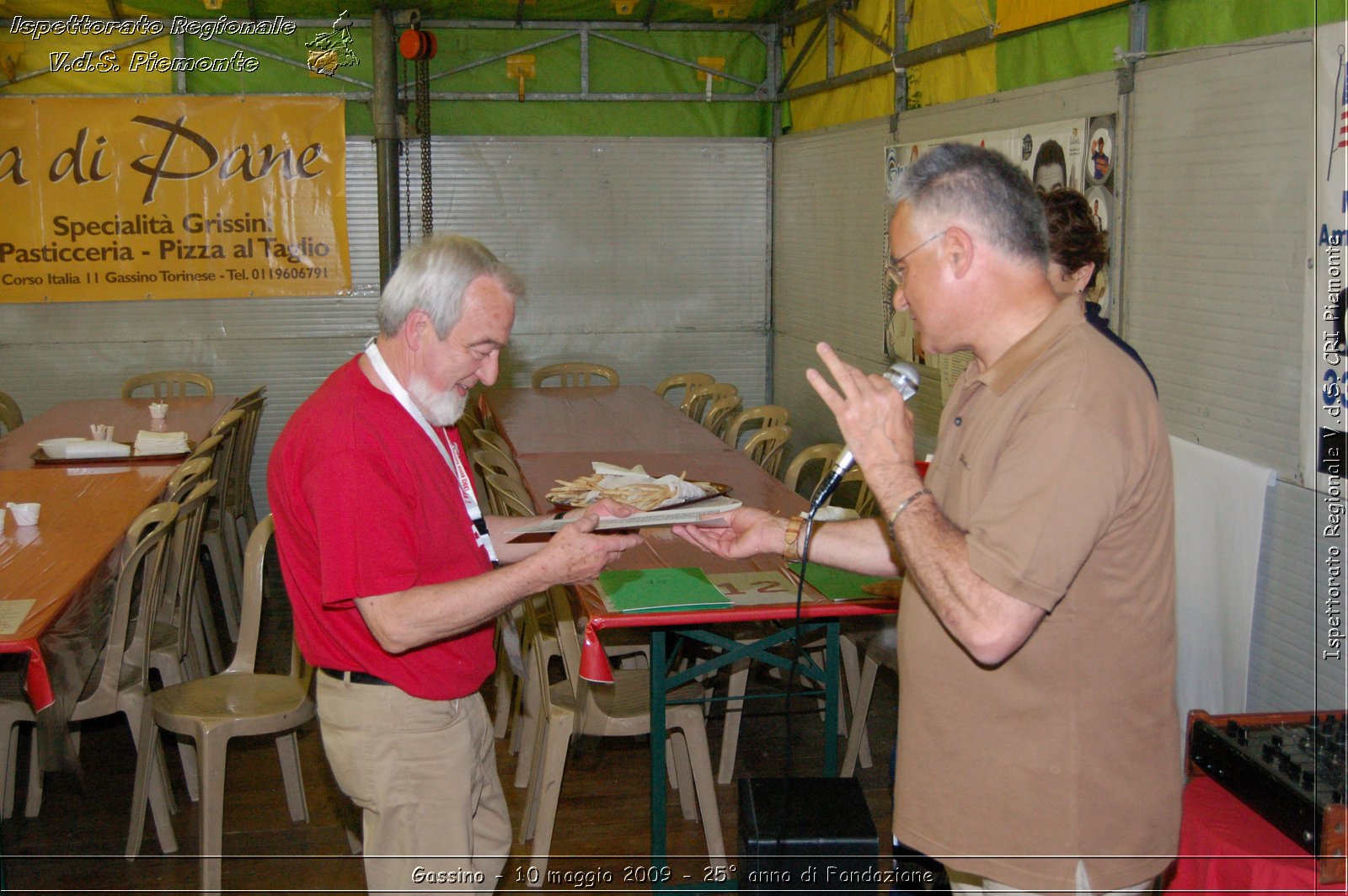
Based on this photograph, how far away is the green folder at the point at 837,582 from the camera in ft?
10.2

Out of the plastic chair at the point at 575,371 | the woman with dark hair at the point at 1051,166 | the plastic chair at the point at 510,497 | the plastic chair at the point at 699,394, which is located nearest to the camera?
the plastic chair at the point at 510,497

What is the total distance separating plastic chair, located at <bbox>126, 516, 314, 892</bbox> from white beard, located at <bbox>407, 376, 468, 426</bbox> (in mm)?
1187

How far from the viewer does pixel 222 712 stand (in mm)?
3318

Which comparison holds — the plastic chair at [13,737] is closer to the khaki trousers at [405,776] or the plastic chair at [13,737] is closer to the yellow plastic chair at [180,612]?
the yellow plastic chair at [180,612]

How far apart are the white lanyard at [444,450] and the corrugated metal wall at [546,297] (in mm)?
5788

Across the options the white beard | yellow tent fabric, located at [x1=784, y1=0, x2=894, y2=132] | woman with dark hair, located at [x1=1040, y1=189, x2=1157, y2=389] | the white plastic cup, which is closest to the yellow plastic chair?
the white plastic cup

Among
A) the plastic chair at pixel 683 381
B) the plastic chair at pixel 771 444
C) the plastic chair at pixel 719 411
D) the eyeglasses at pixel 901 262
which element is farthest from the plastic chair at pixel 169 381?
the eyeglasses at pixel 901 262

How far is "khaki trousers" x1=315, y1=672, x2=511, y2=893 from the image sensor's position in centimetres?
216

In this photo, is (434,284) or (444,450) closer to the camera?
(434,284)

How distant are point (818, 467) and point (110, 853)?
518 cm

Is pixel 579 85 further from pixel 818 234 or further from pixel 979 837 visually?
pixel 979 837

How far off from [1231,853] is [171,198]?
7397 millimetres

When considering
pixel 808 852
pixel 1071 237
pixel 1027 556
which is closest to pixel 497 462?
pixel 808 852

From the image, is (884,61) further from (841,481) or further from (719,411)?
(841,481)
